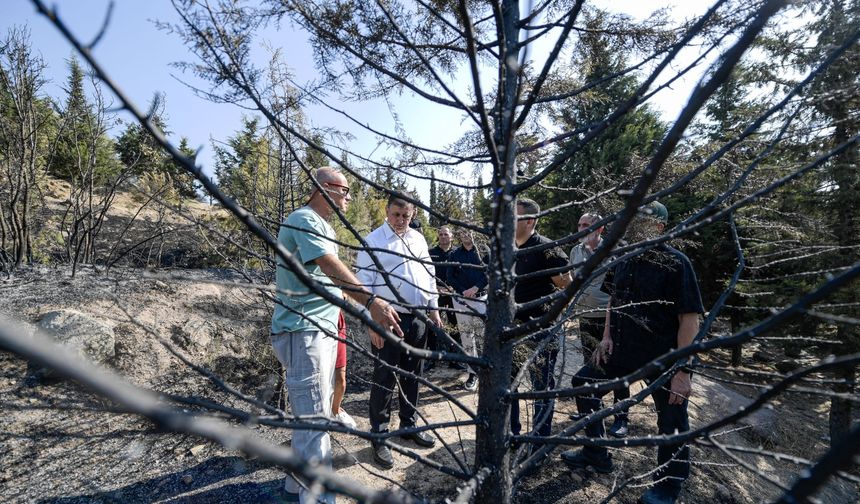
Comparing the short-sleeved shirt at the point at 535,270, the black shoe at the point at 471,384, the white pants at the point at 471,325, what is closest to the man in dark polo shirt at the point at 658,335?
the short-sleeved shirt at the point at 535,270

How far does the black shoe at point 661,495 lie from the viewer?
2.74 metres

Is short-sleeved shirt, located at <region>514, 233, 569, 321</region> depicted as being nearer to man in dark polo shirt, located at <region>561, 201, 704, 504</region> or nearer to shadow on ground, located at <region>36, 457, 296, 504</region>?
man in dark polo shirt, located at <region>561, 201, 704, 504</region>

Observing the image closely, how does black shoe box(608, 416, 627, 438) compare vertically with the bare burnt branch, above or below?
below

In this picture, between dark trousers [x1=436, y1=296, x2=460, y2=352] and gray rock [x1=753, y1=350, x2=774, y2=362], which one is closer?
dark trousers [x1=436, y1=296, x2=460, y2=352]

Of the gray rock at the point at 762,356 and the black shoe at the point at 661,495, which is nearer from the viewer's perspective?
the black shoe at the point at 661,495

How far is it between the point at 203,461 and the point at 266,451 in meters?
3.50

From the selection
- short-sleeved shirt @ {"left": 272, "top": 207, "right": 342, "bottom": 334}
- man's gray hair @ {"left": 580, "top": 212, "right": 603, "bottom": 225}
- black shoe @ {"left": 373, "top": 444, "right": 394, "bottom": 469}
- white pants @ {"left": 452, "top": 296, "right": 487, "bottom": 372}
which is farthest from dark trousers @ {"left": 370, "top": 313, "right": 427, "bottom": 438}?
man's gray hair @ {"left": 580, "top": 212, "right": 603, "bottom": 225}

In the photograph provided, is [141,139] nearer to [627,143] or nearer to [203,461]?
[203,461]

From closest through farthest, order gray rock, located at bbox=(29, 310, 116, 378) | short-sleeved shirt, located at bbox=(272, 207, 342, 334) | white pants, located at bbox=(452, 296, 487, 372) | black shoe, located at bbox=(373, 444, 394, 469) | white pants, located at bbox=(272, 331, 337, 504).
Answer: white pants, located at bbox=(452, 296, 487, 372) → short-sleeved shirt, located at bbox=(272, 207, 342, 334) → white pants, located at bbox=(272, 331, 337, 504) → black shoe, located at bbox=(373, 444, 394, 469) → gray rock, located at bbox=(29, 310, 116, 378)

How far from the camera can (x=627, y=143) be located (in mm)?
9516

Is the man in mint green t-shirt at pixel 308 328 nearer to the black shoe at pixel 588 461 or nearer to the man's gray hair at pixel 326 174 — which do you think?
the man's gray hair at pixel 326 174

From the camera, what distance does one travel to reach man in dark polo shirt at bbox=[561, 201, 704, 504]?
266 cm

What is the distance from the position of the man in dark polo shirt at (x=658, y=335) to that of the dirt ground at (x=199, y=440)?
26cm

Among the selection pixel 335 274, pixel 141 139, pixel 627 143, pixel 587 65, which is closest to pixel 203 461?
pixel 335 274
